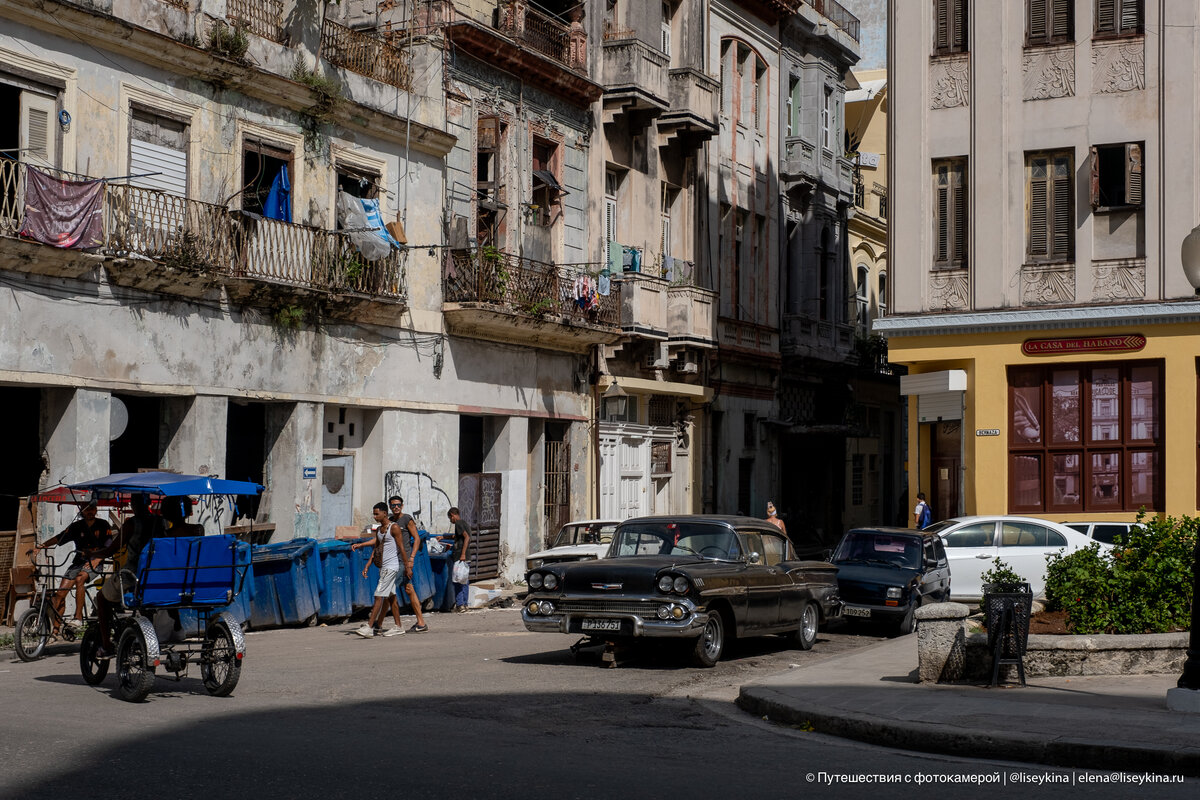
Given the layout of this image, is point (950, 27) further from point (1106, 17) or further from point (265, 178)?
point (265, 178)

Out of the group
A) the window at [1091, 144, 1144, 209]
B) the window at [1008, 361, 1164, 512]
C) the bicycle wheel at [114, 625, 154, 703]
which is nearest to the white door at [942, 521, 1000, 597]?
the window at [1008, 361, 1164, 512]

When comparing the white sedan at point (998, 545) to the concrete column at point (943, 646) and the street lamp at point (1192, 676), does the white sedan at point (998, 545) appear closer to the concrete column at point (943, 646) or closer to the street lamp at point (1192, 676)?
the concrete column at point (943, 646)

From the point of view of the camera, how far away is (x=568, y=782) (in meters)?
8.94

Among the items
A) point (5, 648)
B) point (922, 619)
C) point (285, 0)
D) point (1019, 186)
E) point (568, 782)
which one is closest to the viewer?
point (568, 782)

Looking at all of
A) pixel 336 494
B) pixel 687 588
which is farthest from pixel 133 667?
pixel 336 494

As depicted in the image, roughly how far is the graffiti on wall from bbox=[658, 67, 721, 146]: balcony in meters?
11.3

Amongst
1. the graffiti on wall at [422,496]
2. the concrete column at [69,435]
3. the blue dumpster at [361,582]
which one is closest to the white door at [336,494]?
the graffiti on wall at [422,496]

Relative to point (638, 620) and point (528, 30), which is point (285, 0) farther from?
point (638, 620)

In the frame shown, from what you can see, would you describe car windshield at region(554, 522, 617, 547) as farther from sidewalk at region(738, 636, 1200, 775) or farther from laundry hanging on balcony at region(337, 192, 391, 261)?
sidewalk at region(738, 636, 1200, 775)

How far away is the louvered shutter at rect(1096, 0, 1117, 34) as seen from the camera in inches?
1045

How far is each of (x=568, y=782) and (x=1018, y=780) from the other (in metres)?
2.90

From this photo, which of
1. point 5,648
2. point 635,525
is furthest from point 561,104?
point 5,648

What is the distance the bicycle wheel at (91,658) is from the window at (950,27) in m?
20.1

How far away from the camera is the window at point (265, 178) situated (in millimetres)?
23031
